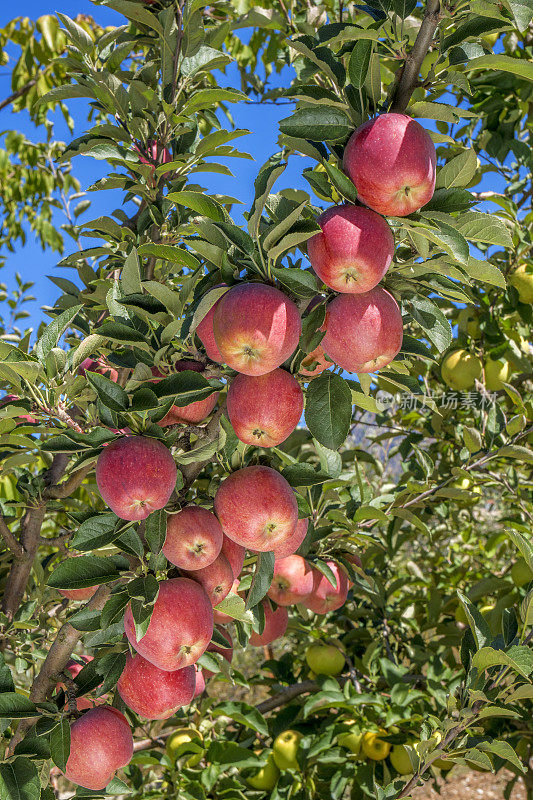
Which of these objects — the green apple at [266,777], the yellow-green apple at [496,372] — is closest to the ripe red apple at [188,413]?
the green apple at [266,777]

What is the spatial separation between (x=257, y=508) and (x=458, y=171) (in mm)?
492

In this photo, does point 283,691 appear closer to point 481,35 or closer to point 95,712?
point 95,712

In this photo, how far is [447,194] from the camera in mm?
782

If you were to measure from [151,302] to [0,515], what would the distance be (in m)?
0.75

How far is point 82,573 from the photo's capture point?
2.77ft

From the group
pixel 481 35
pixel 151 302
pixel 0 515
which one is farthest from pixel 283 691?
pixel 481 35

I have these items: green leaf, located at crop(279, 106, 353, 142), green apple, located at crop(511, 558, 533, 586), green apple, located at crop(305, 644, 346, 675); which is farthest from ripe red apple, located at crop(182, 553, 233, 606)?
green apple, located at crop(511, 558, 533, 586)

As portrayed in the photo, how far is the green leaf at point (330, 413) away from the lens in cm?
78

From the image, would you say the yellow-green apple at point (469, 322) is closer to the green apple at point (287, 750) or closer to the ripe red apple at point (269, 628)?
the ripe red apple at point (269, 628)

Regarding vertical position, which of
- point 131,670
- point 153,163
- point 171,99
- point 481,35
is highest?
point 481,35

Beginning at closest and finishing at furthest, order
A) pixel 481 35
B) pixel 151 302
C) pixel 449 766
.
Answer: pixel 481 35 → pixel 151 302 → pixel 449 766

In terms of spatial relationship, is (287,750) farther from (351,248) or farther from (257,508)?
(351,248)

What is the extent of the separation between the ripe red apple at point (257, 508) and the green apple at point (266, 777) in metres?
1.05

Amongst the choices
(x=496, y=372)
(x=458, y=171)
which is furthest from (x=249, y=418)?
(x=496, y=372)
